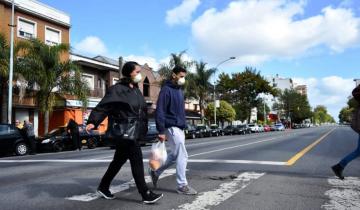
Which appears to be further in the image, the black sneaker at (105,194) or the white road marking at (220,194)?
the black sneaker at (105,194)

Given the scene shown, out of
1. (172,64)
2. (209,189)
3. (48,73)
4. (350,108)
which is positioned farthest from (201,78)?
(350,108)

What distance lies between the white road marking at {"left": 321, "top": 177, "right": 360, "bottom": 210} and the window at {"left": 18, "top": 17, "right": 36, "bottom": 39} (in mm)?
25113

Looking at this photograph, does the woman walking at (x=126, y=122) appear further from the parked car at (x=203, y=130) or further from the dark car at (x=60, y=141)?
the parked car at (x=203, y=130)

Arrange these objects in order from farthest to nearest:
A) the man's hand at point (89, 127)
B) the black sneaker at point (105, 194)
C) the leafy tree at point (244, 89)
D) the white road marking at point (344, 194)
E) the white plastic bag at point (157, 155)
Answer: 1. the leafy tree at point (244, 89)
2. the white plastic bag at point (157, 155)
3. the black sneaker at point (105, 194)
4. the white road marking at point (344, 194)
5. the man's hand at point (89, 127)

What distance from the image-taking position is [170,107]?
6.35m

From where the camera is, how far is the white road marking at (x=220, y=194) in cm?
566

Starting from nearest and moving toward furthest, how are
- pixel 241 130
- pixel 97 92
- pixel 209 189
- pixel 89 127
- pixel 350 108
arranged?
pixel 89 127
pixel 209 189
pixel 97 92
pixel 241 130
pixel 350 108

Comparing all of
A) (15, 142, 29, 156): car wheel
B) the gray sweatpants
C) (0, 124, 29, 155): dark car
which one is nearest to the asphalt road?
the gray sweatpants

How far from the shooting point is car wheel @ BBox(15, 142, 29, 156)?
18.4 metres

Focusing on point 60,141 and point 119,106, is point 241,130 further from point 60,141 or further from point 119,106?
point 119,106

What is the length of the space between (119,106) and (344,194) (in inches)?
134

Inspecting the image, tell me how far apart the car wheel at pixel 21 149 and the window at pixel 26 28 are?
40.1ft

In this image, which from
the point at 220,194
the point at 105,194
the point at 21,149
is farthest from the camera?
the point at 21,149

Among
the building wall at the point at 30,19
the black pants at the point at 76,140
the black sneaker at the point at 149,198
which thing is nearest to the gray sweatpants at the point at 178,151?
the black sneaker at the point at 149,198
